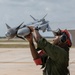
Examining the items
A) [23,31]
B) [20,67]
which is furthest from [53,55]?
[20,67]

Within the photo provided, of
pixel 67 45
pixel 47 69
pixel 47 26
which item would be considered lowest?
pixel 47 69

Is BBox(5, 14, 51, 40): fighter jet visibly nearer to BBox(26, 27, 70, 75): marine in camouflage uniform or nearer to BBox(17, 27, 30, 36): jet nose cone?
BBox(17, 27, 30, 36): jet nose cone

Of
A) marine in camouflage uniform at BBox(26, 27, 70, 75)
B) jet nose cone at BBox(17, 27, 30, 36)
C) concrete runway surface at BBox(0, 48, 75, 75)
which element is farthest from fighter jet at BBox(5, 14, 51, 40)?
concrete runway surface at BBox(0, 48, 75, 75)

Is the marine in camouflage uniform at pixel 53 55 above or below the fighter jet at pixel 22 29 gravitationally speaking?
below

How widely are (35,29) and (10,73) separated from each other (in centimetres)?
1215

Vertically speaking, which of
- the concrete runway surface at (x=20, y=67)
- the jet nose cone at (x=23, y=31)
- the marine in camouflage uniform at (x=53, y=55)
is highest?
the jet nose cone at (x=23, y=31)

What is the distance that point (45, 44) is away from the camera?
3.56 metres

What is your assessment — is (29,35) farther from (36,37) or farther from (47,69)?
(47,69)

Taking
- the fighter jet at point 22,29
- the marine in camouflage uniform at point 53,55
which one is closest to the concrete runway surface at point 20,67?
the marine in camouflage uniform at point 53,55

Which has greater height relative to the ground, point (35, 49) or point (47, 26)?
point (47, 26)

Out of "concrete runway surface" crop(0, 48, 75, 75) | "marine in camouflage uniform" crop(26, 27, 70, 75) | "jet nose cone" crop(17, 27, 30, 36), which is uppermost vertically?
"jet nose cone" crop(17, 27, 30, 36)

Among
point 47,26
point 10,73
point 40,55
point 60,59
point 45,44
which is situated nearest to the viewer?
point 45,44

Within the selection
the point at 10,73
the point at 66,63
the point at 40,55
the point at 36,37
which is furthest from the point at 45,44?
the point at 10,73

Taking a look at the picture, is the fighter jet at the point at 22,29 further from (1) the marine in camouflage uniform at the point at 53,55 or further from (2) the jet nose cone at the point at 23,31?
(1) the marine in camouflage uniform at the point at 53,55
